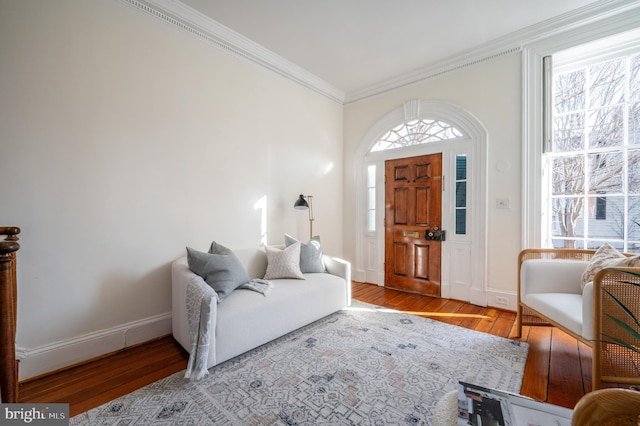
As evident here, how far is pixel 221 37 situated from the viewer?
2.98 m

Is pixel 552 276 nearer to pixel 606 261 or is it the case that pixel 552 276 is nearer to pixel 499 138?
pixel 606 261

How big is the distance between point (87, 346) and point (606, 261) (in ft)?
13.6

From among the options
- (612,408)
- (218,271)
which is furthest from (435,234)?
(612,408)

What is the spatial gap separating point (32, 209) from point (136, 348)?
4.58 ft

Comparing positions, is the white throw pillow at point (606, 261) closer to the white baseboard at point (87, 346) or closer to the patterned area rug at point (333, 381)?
the patterned area rug at point (333, 381)

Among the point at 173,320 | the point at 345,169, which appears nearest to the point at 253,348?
the point at 173,320

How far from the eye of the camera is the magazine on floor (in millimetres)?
920

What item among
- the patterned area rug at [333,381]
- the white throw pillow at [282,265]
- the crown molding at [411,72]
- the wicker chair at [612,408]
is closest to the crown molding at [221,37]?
the crown molding at [411,72]

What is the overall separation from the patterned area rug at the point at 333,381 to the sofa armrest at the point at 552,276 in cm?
54

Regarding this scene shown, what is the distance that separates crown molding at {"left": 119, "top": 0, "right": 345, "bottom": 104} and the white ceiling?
7 centimetres

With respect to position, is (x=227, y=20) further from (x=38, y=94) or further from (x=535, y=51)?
(x=535, y=51)

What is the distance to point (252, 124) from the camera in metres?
3.36

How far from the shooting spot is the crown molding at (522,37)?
2.60m

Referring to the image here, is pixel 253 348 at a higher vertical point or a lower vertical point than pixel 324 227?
lower
